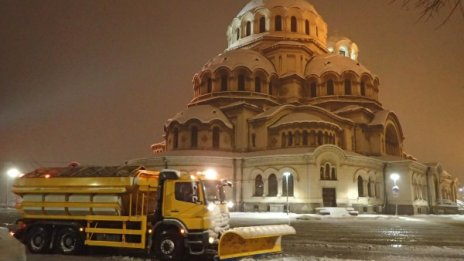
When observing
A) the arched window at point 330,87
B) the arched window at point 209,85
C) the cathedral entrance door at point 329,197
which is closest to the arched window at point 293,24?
the arched window at point 330,87

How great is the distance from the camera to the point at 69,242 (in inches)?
497

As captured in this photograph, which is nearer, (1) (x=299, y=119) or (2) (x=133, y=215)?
(2) (x=133, y=215)

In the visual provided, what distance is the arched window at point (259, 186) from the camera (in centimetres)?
3714

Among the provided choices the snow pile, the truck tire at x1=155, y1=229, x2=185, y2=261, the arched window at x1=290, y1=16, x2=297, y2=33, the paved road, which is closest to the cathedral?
the arched window at x1=290, y1=16, x2=297, y2=33

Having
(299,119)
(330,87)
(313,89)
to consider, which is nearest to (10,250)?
(299,119)

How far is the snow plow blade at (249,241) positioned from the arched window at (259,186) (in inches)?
967

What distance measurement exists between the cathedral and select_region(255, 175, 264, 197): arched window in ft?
0.38

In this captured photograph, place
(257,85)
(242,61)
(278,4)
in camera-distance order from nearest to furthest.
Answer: (242,61)
(257,85)
(278,4)

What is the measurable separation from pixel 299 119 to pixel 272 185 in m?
6.54

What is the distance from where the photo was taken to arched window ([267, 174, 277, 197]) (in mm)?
36469

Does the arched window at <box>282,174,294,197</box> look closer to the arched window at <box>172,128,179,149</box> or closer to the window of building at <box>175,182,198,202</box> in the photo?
the arched window at <box>172,128,179,149</box>

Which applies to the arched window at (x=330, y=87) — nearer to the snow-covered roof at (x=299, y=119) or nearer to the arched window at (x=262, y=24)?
the snow-covered roof at (x=299, y=119)

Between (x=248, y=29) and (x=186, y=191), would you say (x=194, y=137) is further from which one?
(x=186, y=191)

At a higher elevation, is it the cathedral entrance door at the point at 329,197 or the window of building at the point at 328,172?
the window of building at the point at 328,172
